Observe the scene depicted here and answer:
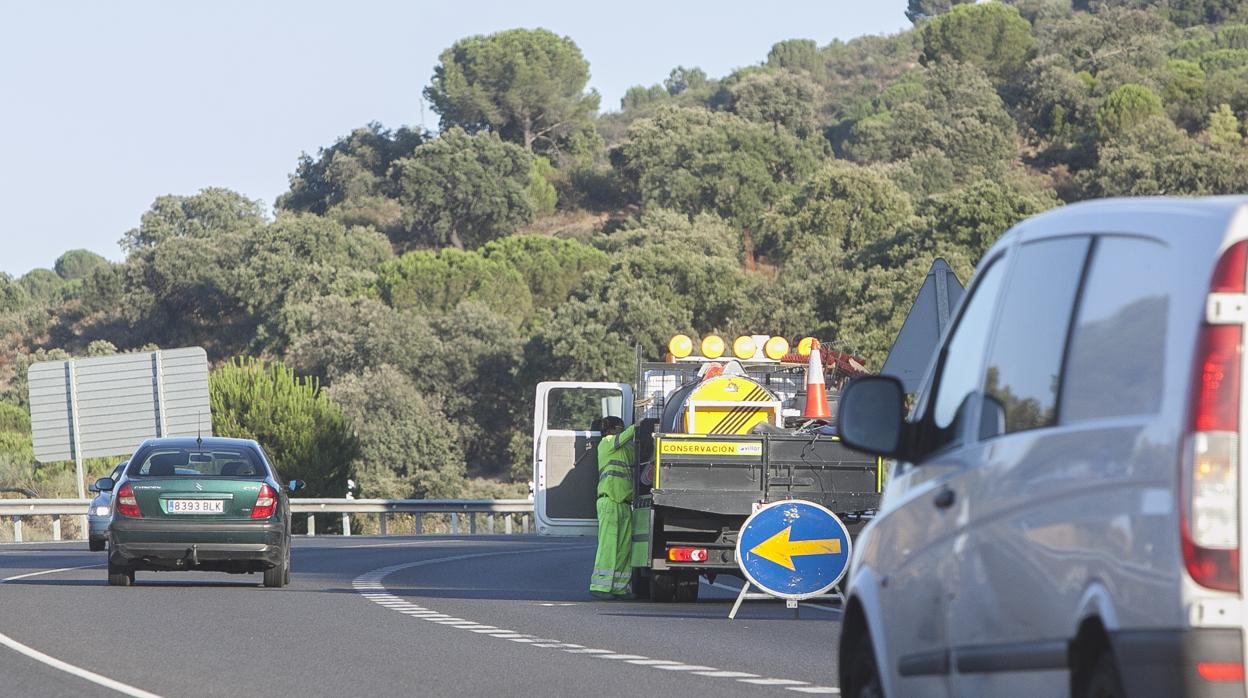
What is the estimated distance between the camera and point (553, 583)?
2200cm

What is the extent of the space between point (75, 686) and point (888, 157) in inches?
4031

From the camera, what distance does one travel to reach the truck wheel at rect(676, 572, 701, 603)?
60.8 ft

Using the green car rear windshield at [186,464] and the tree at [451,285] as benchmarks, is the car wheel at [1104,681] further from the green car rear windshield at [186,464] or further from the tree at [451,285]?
the tree at [451,285]

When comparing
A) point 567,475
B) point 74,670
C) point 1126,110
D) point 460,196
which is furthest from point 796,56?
point 74,670

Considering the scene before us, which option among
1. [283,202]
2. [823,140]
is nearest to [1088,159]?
[823,140]

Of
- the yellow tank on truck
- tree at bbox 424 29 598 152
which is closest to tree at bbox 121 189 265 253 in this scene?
tree at bbox 424 29 598 152

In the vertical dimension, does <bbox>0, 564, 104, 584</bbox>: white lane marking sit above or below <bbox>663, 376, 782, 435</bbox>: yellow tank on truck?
below

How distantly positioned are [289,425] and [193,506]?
141 ft


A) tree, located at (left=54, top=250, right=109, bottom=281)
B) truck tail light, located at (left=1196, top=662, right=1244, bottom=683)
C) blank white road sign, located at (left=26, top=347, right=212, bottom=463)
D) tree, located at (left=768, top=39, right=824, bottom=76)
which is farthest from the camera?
tree, located at (left=54, top=250, right=109, bottom=281)

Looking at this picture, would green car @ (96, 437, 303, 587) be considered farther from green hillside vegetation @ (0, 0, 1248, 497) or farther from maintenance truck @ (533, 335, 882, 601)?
green hillside vegetation @ (0, 0, 1248, 497)

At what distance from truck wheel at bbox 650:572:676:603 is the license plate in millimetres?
3978

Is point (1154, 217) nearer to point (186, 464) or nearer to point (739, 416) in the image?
point (739, 416)

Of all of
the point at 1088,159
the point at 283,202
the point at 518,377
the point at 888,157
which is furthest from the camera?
the point at 283,202

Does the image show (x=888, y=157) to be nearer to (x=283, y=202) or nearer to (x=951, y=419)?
(x=283, y=202)
